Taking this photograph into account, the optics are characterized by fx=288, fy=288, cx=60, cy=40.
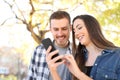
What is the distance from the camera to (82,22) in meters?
1.33

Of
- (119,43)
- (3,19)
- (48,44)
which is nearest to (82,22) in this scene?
(48,44)

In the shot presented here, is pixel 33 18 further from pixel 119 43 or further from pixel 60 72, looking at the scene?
pixel 60 72

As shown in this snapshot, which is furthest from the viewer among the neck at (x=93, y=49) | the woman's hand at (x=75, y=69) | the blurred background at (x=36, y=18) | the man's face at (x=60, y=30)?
the blurred background at (x=36, y=18)

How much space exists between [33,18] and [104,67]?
330 cm

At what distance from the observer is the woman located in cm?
123

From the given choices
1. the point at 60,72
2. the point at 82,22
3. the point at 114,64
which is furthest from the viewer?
the point at 60,72

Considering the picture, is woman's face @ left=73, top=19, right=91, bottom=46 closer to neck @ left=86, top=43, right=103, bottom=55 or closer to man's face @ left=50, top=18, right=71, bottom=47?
neck @ left=86, top=43, right=103, bottom=55

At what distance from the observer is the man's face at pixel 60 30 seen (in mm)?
1556

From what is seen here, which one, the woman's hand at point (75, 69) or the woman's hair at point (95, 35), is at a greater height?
the woman's hair at point (95, 35)

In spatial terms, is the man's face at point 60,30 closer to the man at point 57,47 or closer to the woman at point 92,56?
the man at point 57,47

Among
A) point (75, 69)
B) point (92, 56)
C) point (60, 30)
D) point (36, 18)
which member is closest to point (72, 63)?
point (75, 69)

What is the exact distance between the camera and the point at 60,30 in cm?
156

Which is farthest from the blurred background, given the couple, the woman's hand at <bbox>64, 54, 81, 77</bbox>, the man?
the woman's hand at <bbox>64, 54, 81, 77</bbox>

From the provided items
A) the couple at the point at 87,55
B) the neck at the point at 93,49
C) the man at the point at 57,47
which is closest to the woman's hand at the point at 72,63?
the couple at the point at 87,55
